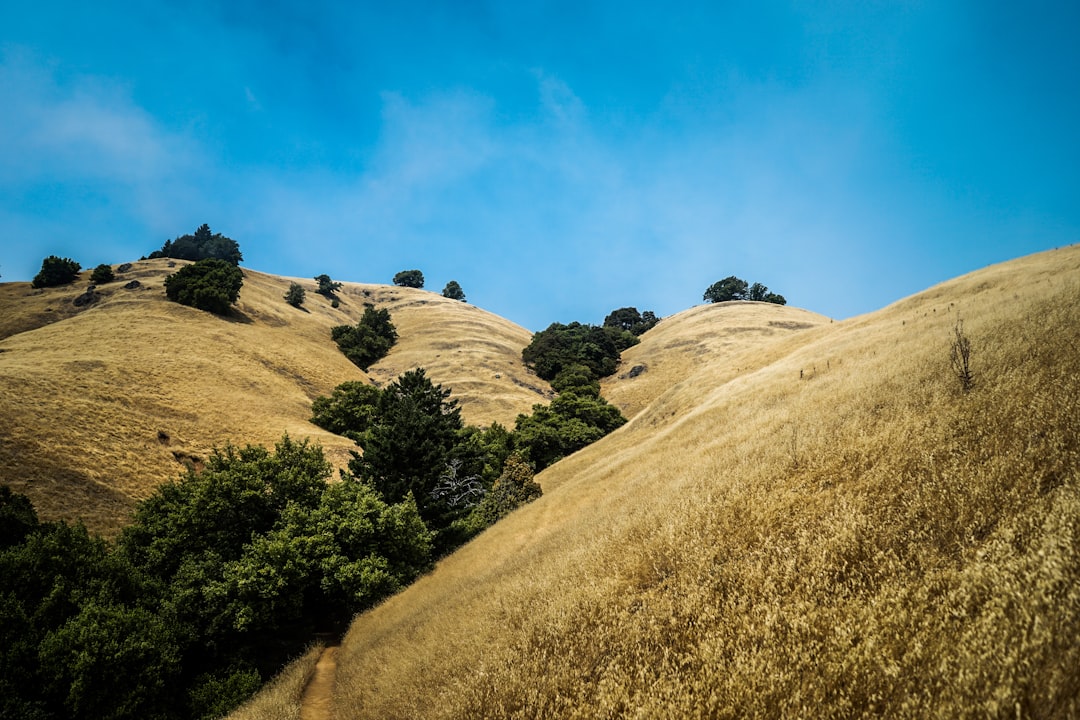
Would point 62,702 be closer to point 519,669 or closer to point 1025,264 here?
point 519,669

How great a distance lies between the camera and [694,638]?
620 centimetres

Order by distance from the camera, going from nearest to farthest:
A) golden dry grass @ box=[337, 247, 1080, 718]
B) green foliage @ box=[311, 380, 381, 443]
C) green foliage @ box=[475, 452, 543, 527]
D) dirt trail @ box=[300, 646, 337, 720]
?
golden dry grass @ box=[337, 247, 1080, 718], dirt trail @ box=[300, 646, 337, 720], green foliage @ box=[475, 452, 543, 527], green foliage @ box=[311, 380, 381, 443]

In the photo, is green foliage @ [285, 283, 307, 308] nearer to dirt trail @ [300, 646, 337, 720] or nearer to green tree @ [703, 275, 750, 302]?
dirt trail @ [300, 646, 337, 720]

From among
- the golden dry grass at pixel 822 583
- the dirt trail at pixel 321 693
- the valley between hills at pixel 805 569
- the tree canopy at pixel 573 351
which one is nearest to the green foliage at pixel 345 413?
the valley between hills at pixel 805 569

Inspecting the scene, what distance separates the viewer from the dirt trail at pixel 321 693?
11.6m

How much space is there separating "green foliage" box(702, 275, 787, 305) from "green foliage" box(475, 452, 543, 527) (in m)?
131

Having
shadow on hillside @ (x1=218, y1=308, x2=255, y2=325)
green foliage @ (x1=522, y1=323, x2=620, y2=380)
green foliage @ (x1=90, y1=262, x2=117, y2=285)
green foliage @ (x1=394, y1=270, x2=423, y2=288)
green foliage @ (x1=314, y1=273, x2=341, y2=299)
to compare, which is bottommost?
green foliage @ (x1=522, y1=323, x2=620, y2=380)

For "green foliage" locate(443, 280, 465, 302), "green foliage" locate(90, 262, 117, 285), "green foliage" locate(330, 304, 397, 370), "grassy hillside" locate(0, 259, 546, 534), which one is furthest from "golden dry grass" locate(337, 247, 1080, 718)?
"green foliage" locate(443, 280, 465, 302)

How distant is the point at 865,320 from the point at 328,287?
454 feet

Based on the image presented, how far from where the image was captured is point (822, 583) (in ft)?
19.9

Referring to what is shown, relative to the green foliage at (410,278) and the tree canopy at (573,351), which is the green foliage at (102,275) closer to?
the tree canopy at (573,351)

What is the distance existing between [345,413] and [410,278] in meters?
135

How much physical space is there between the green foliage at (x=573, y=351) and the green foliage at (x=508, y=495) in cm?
6288

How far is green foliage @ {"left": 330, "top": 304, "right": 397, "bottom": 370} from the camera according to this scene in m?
88.9
